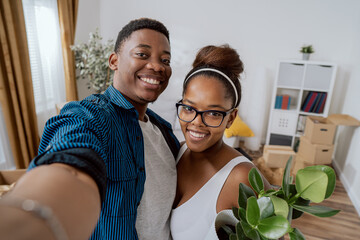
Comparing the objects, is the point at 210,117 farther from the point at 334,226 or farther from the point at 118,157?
the point at 334,226

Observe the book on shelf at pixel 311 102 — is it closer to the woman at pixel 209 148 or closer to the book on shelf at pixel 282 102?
the book on shelf at pixel 282 102

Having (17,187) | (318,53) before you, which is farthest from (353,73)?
(17,187)

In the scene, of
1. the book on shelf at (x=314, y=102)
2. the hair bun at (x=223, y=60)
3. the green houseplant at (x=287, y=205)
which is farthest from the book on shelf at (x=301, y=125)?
the green houseplant at (x=287, y=205)

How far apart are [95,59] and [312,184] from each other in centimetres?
303

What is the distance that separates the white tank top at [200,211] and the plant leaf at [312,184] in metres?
0.44

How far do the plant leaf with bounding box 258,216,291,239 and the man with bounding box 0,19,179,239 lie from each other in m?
0.28

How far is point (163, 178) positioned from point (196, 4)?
11.5ft

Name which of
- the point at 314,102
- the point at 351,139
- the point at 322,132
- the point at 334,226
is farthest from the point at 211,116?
the point at 314,102

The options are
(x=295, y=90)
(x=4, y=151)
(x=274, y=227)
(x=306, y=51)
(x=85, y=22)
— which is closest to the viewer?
(x=274, y=227)

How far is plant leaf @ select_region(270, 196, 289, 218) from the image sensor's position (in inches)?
13.7

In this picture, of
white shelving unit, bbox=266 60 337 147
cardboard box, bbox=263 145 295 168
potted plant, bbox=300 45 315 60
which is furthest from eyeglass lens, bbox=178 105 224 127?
potted plant, bbox=300 45 315 60

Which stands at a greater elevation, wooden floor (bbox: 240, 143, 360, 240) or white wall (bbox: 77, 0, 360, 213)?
white wall (bbox: 77, 0, 360, 213)

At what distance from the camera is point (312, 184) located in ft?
1.17

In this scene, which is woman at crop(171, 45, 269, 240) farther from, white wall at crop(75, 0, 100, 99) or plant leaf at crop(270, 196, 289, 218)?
white wall at crop(75, 0, 100, 99)
